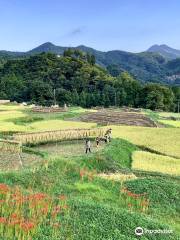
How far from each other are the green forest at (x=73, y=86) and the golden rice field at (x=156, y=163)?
6549 cm

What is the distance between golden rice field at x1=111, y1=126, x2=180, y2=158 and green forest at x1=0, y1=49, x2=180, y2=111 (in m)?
50.4

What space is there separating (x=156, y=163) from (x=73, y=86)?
97.2m

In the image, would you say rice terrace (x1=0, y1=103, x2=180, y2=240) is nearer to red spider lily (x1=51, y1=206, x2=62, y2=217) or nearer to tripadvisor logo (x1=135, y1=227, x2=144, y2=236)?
red spider lily (x1=51, y1=206, x2=62, y2=217)

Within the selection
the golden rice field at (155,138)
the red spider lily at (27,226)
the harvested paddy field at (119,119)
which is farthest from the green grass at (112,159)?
the harvested paddy field at (119,119)

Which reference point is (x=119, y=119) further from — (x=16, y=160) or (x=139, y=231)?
(x=139, y=231)

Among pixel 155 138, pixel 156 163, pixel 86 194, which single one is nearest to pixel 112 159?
pixel 156 163

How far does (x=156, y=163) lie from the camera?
29656 mm

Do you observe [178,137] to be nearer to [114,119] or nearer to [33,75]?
[114,119]

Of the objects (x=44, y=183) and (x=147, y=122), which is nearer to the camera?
(x=44, y=183)

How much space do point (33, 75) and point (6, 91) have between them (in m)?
11.6

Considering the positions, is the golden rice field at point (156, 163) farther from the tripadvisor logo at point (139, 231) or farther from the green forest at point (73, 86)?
the green forest at point (73, 86)

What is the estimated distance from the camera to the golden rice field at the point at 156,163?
1085 inches

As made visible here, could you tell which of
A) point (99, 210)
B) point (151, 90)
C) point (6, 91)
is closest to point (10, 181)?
point (99, 210)

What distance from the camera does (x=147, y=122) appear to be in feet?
197
